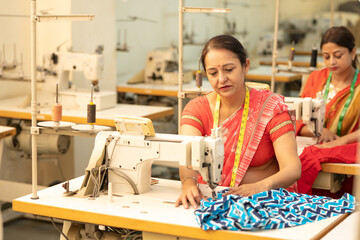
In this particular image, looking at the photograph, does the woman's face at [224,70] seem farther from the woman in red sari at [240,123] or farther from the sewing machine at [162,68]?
the sewing machine at [162,68]

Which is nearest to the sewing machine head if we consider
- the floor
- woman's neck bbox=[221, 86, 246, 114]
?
the floor

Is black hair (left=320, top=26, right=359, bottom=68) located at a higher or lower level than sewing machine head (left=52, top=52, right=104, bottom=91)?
higher

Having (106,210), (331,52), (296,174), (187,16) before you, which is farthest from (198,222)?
(187,16)

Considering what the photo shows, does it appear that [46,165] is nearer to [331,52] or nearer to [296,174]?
[331,52]

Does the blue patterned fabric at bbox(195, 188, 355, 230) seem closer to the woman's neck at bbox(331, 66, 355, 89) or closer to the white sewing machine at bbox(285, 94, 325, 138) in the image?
the white sewing machine at bbox(285, 94, 325, 138)

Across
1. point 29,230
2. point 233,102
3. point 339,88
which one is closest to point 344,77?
point 339,88

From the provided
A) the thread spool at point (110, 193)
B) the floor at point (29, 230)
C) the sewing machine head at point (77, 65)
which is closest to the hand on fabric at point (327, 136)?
the thread spool at point (110, 193)

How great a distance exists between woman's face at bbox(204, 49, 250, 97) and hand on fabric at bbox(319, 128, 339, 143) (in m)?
1.06

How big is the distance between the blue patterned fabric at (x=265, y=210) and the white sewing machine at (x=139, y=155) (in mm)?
158

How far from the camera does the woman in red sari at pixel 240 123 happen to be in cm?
254

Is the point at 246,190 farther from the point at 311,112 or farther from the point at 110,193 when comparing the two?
the point at 311,112

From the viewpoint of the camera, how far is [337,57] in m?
3.64

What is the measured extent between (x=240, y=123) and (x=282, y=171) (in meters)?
0.28

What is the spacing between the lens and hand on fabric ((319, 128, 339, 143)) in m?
3.44
